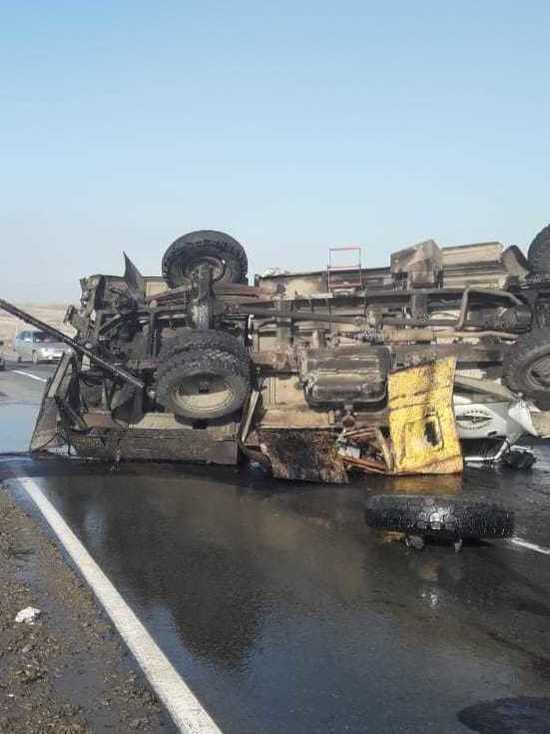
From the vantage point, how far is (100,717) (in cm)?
305

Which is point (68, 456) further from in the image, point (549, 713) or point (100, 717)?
point (549, 713)

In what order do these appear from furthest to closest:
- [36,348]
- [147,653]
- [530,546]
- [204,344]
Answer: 1. [36,348]
2. [204,344]
3. [530,546]
4. [147,653]

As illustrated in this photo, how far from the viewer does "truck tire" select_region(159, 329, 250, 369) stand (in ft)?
28.1

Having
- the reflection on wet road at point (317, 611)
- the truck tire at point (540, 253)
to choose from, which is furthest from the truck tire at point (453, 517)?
the truck tire at point (540, 253)

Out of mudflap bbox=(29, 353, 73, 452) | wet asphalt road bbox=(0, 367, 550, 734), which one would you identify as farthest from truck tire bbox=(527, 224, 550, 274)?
mudflap bbox=(29, 353, 73, 452)

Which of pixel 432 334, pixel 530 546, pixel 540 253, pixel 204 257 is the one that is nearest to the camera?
pixel 530 546

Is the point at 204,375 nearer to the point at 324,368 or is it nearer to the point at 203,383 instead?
the point at 203,383

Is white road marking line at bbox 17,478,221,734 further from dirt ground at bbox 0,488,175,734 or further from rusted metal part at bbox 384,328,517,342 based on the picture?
rusted metal part at bbox 384,328,517,342

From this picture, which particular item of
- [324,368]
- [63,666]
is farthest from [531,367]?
[63,666]

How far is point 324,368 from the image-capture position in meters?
8.59

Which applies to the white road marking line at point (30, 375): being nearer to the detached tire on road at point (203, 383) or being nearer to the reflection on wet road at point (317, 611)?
the detached tire on road at point (203, 383)

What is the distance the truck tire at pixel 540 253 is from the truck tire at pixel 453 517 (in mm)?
4665

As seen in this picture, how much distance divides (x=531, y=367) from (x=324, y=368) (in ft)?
7.56

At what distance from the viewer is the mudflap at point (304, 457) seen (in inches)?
316
